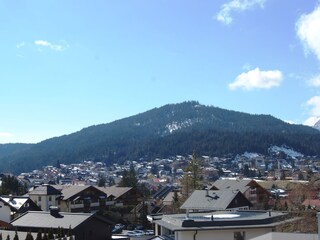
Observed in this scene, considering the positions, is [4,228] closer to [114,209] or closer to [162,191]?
[114,209]

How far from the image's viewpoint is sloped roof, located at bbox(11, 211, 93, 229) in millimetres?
34750

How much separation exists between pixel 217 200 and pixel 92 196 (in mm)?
26598

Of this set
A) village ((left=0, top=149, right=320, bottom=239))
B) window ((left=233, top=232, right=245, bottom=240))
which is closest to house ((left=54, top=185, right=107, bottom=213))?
village ((left=0, top=149, right=320, bottom=239))

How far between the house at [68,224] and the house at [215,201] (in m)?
10.8

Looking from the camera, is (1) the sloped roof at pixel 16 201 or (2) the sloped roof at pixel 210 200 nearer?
(2) the sloped roof at pixel 210 200

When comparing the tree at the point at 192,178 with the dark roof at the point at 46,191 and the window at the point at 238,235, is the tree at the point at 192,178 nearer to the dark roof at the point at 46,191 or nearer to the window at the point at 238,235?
the dark roof at the point at 46,191

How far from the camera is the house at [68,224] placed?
3456cm

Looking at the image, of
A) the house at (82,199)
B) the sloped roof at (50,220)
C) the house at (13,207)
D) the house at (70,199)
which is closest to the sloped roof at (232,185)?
the house at (82,199)

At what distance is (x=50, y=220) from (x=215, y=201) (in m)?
17.9

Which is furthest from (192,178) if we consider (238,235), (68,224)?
(238,235)

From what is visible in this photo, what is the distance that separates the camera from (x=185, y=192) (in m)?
61.5

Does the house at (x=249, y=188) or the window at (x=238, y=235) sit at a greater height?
the house at (x=249, y=188)

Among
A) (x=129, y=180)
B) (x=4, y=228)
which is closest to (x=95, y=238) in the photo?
(x=4, y=228)

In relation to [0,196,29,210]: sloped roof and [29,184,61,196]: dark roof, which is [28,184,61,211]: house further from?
→ [0,196,29,210]: sloped roof
